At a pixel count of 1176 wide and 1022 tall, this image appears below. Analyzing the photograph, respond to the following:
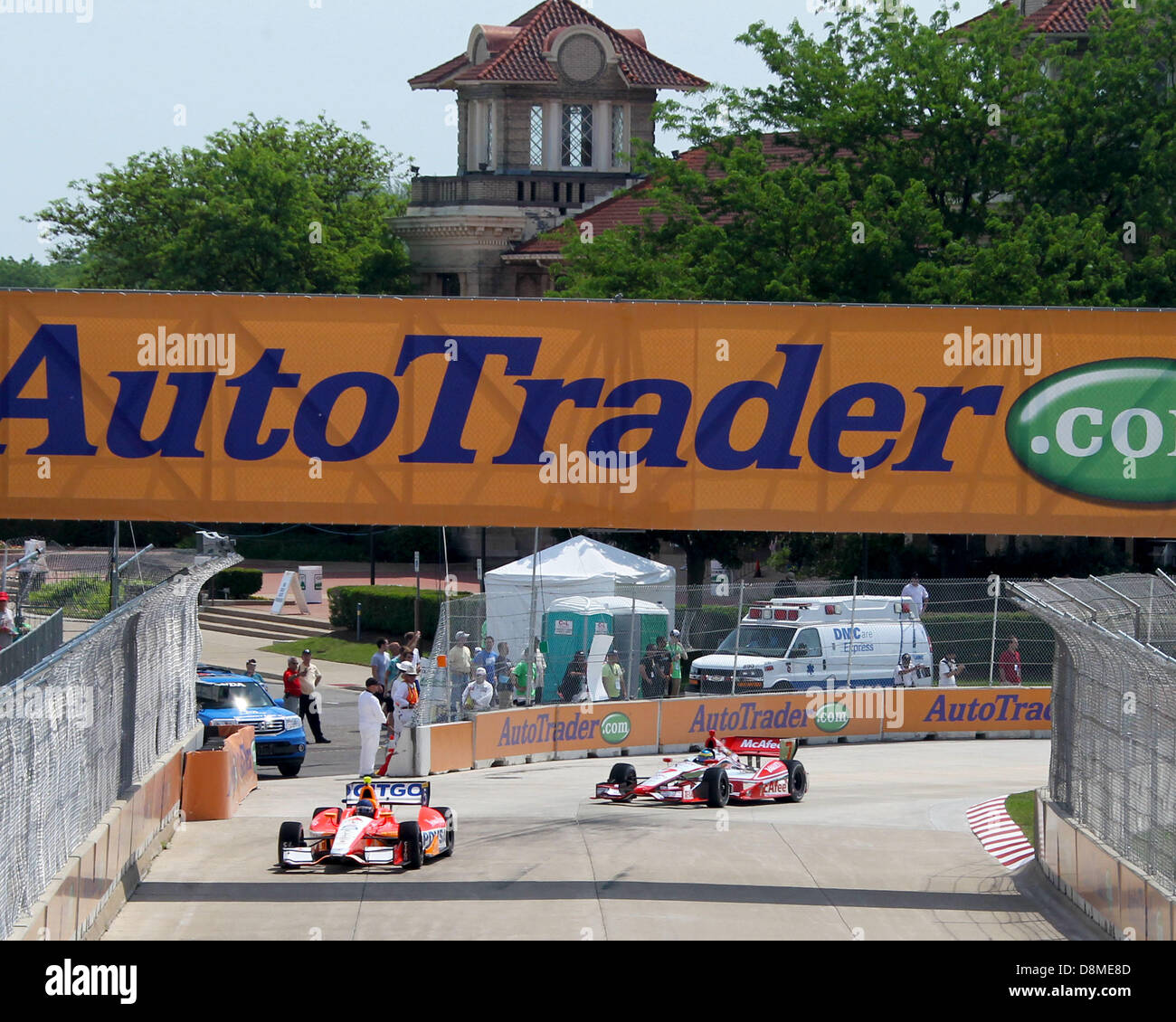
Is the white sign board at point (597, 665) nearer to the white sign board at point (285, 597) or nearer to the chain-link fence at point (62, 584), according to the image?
the chain-link fence at point (62, 584)

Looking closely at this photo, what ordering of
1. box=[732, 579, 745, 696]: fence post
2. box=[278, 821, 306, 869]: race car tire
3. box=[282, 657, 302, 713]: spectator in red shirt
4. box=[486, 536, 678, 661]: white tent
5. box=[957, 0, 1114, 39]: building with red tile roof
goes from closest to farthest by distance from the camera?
box=[278, 821, 306, 869]: race car tire → box=[282, 657, 302, 713]: spectator in red shirt → box=[732, 579, 745, 696]: fence post → box=[486, 536, 678, 661]: white tent → box=[957, 0, 1114, 39]: building with red tile roof

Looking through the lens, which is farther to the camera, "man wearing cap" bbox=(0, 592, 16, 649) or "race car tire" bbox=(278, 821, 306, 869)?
"man wearing cap" bbox=(0, 592, 16, 649)

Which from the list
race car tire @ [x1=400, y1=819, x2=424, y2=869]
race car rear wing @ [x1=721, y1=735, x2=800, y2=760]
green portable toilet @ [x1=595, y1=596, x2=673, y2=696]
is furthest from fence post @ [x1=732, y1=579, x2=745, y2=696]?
race car tire @ [x1=400, y1=819, x2=424, y2=869]

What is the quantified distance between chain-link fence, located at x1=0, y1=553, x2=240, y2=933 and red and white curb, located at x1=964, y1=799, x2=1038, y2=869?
8.96 m

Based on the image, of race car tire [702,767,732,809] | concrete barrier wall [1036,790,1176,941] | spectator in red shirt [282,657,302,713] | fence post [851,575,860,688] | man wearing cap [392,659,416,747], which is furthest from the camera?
fence post [851,575,860,688]

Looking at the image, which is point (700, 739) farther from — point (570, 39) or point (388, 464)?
point (570, 39)

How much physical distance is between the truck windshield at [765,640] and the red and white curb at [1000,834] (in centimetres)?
848

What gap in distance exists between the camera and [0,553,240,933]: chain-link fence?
10.2 m

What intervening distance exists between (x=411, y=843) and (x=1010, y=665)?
1704cm

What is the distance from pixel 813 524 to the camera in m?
15.7

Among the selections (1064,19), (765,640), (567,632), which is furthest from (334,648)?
(1064,19)

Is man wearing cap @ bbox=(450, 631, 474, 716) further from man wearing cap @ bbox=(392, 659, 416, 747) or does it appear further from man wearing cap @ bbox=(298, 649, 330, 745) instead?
man wearing cap @ bbox=(298, 649, 330, 745)

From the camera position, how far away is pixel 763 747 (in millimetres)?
22234

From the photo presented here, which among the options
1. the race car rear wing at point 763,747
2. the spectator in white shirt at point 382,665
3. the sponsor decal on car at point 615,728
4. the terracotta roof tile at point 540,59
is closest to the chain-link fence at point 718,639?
the sponsor decal on car at point 615,728
